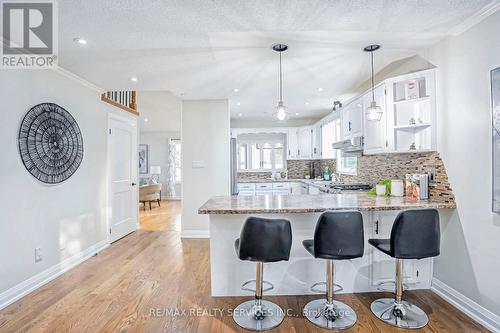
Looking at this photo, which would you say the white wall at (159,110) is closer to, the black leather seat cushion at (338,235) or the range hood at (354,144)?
the range hood at (354,144)

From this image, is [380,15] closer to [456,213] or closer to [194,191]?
[456,213]

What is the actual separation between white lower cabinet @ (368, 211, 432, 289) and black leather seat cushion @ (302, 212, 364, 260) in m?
0.72

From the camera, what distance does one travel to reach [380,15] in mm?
2117

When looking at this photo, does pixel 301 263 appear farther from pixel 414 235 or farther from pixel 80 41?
pixel 80 41

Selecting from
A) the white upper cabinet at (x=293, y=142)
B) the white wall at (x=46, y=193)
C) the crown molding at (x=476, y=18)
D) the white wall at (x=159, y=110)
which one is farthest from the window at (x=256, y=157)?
the crown molding at (x=476, y=18)

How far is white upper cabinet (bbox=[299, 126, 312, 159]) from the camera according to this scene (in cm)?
656

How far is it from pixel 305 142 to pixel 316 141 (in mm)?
471

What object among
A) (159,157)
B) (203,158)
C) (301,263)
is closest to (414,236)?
(301,263)

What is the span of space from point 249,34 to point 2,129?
247cm

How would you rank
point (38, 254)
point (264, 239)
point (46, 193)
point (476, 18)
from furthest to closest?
point (46, 193)
point (38, 254)
point (476, 18)
point (264, 239)

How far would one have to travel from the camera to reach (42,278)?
2910mm

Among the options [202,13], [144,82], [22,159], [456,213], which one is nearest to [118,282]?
[22,159]

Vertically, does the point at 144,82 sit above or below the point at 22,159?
above

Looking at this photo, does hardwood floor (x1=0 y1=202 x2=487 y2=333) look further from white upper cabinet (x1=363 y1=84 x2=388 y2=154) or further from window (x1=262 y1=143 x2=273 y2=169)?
window (x1=262 y1=143 x2=273 y2=169)
